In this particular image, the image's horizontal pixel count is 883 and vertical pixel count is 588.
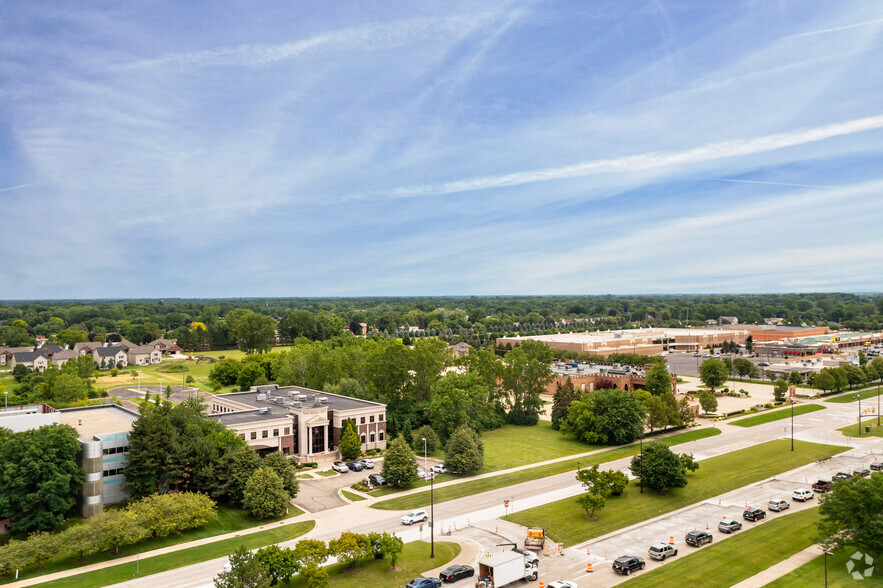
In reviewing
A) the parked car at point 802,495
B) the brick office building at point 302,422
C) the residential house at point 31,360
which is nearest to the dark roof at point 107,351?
the residential house at point 31,360

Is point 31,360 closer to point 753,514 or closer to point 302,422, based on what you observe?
point 302,422

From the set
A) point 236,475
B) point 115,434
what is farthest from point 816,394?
point 115,434

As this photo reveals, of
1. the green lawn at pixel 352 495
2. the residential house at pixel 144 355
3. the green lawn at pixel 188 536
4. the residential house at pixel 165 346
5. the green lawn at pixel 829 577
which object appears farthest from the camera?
the residential house at pixel 165 346

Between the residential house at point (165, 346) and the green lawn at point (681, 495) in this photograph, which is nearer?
the green lawn at point (681, 495)

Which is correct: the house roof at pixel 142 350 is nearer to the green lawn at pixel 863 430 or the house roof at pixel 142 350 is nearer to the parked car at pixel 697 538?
the parked car at pixel 697 538

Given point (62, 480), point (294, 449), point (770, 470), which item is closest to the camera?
point (62, 480)

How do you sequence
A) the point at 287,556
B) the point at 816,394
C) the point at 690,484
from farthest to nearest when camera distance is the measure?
the point at 816,394, the point at 690,484, the point at 287,556

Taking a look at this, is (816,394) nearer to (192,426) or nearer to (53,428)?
(192,426)

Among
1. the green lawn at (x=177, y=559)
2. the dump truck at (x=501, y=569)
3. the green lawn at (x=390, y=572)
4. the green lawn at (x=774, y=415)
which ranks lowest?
the green lawn at (x=774, y=415)
